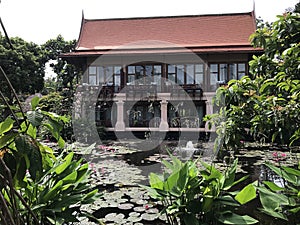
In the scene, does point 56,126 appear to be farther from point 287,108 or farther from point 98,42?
point 98,42

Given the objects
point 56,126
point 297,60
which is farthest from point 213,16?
point 56,126

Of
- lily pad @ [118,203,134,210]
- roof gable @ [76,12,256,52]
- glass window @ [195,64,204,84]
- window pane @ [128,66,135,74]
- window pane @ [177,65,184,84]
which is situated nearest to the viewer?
lily pad @ [118,203,134,210]

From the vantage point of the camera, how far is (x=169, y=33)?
49.4ft

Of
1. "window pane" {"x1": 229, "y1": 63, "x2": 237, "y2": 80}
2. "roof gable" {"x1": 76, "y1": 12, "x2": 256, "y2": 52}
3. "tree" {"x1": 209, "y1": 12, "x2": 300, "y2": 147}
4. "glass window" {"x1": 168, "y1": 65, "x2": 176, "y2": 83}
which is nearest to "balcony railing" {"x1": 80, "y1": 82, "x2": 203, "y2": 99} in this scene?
"glass window" {"x1": 168, "y1": 65, "x2": 176, "y2": 83}

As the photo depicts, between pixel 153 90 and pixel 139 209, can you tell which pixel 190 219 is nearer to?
pixel 139 209

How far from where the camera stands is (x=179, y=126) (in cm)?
1276

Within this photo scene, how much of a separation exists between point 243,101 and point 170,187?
2.38 ft

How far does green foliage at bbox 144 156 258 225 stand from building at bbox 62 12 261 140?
35.8 ft

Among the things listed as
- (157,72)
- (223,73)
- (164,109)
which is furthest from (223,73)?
(164,109)

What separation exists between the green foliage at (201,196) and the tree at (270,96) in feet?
1.12

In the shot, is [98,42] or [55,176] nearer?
[55,176]

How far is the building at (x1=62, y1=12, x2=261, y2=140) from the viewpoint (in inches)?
513

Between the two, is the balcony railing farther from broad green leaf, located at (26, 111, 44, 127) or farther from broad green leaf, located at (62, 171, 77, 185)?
broad green leaf, located at (26, 111, 44, 127)

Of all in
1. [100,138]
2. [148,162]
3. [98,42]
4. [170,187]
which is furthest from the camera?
[98,42]
